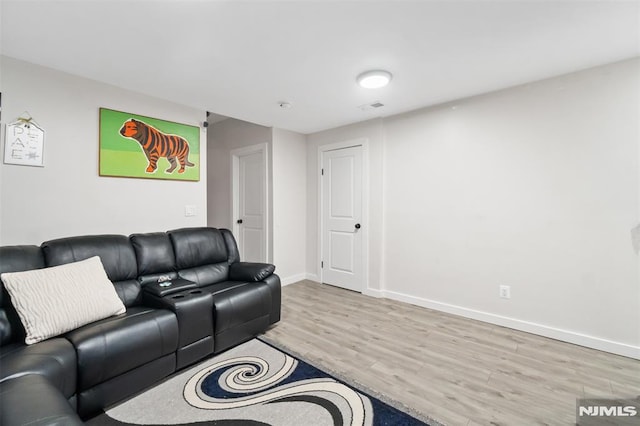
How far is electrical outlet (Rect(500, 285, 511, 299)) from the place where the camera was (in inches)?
109

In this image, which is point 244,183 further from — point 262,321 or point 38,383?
point 38,383

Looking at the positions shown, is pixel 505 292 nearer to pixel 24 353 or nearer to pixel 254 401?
pixel 254 401

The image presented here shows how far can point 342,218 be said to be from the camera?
4.11 metres

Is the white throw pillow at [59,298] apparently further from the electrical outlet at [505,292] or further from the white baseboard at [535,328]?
the electrical outlet at [505,292]

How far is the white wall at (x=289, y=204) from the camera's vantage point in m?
4.18

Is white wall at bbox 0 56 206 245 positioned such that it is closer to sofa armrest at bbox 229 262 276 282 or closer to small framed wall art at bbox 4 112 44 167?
small framed wall art at bbox 4 112 44 167

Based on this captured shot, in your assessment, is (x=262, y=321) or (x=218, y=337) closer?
(x=218, y=337)

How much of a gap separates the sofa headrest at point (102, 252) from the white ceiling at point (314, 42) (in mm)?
1444

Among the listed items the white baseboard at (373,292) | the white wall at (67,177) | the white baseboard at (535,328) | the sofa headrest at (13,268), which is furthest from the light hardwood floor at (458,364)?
the white wall at (67,177)

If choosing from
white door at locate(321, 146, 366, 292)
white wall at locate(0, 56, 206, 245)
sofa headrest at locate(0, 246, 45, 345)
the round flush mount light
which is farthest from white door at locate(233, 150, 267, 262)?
sofa headrest at locate(0, 246, 45, 345)

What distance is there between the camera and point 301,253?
4574 mm

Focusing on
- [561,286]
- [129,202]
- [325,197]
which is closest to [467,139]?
[561,286]

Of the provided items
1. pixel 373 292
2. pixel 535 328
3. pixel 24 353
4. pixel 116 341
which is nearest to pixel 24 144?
pixel 24 353

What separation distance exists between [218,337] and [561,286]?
306 cm
